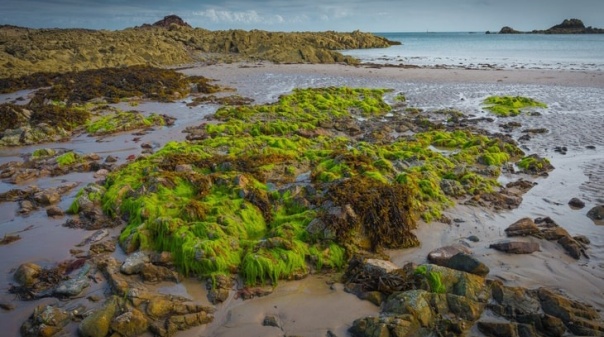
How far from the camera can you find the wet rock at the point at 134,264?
4.46m

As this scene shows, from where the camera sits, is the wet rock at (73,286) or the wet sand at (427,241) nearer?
the wet sand at (427,241)

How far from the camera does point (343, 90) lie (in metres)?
17.3

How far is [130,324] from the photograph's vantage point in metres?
3.58

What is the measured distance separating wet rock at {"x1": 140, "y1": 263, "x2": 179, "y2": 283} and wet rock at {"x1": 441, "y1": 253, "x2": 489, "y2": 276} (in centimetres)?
317

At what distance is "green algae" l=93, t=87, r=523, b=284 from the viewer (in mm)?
4824

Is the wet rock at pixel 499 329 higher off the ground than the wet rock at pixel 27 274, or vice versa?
the wet rock at pixel 27 274

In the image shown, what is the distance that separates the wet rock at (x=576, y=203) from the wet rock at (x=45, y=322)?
23.4 ft

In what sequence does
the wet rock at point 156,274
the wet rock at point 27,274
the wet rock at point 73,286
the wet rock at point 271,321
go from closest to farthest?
1. the wet rock at point 271,321
2. the wet rock at point 73,286
3. the wet rock at point 27,274
4. the wet rock at point 156,274

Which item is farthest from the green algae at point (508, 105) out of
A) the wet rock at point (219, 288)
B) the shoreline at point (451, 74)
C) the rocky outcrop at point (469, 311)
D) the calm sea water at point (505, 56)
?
the calm sea water at point (505, 56)

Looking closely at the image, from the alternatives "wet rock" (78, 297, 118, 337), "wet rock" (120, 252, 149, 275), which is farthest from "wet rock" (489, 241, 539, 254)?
"wet rock" (78, 297, 118, 337)

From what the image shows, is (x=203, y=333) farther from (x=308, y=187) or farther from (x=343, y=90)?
(x=343, y=90)

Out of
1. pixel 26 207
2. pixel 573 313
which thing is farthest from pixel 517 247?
pixel 26 207

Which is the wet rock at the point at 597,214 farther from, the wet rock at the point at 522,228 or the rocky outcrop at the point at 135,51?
the rocky outcrop at the point at 135,51

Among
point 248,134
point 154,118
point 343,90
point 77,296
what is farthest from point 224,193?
point 343,90
